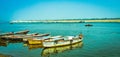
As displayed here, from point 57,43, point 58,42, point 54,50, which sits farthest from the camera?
point 58,42

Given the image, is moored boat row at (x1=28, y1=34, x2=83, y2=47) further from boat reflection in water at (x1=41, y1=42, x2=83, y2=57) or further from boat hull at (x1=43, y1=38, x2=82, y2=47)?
boat reflection in water at (x1=41, y1=42, x2=83, y2=57)

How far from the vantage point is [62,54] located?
2653 cm

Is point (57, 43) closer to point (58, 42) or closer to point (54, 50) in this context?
point (58, 42)

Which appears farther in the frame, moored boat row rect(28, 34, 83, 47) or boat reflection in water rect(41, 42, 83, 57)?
moored boat row rect(28, 34, 83, 47)

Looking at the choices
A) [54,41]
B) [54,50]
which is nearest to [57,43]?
[54,41]

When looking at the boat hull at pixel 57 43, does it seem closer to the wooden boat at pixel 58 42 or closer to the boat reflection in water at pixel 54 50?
the wooden boat at pixel 58 42

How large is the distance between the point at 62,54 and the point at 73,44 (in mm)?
6844

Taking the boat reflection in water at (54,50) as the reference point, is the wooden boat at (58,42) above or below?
above

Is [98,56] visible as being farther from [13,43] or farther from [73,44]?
[13,43]

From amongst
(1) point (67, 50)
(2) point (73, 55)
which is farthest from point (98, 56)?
(1) point (67, 50)

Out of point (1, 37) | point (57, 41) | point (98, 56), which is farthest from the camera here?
point (1, 37)

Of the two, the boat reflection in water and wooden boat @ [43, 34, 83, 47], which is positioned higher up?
wooden boat @ [43, 34, 83, 47]

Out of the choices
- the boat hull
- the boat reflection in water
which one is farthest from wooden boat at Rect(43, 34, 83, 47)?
the boat reflection in water

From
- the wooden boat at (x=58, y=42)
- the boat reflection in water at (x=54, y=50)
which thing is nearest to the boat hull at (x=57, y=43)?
the wooden boat at (x=58, y=42)
